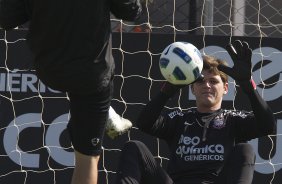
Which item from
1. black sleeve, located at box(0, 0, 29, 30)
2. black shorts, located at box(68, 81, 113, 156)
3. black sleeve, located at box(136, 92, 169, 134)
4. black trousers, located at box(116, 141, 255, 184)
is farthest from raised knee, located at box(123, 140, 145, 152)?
black sleeve, located at box(0, 0, 29, 30)

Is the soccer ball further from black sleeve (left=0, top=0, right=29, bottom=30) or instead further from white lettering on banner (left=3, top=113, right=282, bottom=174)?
white lettering on banner (left=3, top=113, right=282, bottom=174)

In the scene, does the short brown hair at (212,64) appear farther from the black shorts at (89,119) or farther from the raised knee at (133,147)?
the black shorts at (89,119)

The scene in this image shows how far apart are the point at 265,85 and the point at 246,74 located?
3.14 ft

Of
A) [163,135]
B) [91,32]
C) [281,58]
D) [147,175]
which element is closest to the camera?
[91,32]

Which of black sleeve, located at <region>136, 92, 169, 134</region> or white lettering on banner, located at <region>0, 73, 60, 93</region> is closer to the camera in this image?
black sleeve, located at <region>136, 92, 169, 134</region>

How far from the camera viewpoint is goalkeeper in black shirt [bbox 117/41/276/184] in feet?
11.6

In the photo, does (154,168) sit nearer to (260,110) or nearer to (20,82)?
(260,110)

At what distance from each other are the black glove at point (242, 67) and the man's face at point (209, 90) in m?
0.17

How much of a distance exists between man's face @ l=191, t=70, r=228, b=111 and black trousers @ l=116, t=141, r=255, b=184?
0.36 metres

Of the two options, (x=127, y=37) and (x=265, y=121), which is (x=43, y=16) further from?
(x=127, y=37)

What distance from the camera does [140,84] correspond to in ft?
15.0

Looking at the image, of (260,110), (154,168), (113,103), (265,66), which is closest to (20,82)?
(113,103)

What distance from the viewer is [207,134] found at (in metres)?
3.79

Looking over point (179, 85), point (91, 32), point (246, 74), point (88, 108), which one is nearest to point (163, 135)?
point (179, 85)
